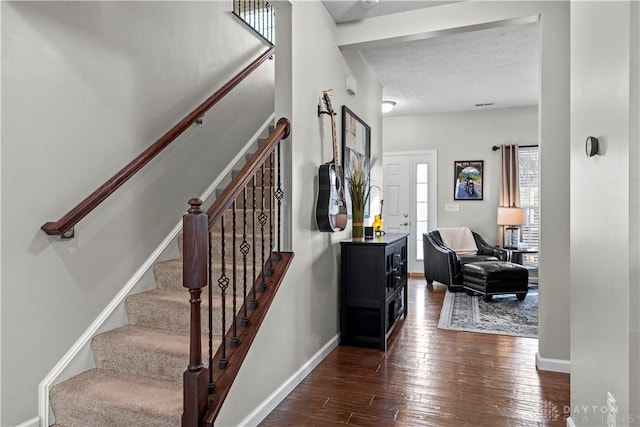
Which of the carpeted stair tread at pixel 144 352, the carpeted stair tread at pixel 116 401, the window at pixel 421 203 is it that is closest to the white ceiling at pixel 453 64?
the window at pixel 421 203

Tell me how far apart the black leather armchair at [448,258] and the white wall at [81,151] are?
389 cm

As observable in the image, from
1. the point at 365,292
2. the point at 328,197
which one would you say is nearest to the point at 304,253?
the point at 328,197

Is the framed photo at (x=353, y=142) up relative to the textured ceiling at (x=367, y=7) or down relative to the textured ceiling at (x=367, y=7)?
down

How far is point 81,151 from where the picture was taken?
2.27m

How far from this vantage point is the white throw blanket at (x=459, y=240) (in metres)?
6.55

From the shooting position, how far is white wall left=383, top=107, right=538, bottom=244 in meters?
6.82

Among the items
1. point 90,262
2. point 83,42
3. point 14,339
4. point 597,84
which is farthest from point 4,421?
point 597,84

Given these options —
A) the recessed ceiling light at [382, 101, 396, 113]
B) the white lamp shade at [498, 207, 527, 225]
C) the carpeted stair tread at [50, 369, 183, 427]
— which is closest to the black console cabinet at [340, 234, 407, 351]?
the carpeted stair tread at [50, 369, 183, 427]

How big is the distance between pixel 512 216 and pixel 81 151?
20.0 ft

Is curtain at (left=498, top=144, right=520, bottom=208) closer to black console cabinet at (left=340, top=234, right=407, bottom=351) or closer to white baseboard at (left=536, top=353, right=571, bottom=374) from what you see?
black console cabinet at (left=340, top=234, right=407, bottom=351)

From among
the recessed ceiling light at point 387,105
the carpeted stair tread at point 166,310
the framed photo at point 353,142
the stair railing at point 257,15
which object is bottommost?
the carpeted stair tread at point 166,310

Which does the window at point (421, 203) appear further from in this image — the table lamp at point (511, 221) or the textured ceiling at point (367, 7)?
the textured ceiling at point (367, 7)

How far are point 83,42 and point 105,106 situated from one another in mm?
366

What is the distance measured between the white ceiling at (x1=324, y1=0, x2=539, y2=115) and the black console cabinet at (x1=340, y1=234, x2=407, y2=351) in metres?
2.07
